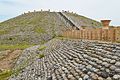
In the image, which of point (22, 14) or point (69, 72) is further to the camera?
point (22, 14)

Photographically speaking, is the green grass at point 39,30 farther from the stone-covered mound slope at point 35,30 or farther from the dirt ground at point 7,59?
the dirt ground at point 7,59

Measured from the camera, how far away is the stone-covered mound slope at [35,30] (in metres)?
64.8

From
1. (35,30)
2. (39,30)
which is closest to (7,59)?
(39,30)

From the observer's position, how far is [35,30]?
72875 mm

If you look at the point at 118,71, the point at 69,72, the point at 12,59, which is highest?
the point at 118,71

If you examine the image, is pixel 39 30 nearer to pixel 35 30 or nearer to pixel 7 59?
pixel 35 30

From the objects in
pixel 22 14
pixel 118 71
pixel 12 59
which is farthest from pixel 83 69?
pixel 22 14

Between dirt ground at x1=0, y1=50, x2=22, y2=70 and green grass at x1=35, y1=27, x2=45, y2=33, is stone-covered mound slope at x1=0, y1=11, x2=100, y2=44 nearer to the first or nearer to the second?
green grass at x1=35, y1=27, x2=45, y2=33

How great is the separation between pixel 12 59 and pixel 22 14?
64.1 m

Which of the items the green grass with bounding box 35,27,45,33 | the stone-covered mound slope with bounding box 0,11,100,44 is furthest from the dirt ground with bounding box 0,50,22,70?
the green grass with bounding box 35,27,45,33

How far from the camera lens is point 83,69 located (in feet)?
39.3

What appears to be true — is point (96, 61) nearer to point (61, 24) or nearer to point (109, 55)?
point (109, 55)

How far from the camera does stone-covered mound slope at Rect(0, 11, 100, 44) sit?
64812mm

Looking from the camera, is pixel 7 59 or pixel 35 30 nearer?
pixel 7 59
